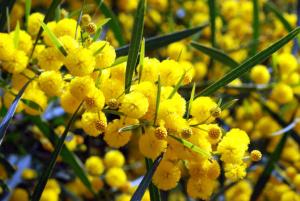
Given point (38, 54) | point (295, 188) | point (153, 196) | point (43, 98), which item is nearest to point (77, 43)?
point (38, 54)

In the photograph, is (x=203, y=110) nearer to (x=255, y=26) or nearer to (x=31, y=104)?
(x=31, y=104)

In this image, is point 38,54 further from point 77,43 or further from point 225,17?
point 225,17

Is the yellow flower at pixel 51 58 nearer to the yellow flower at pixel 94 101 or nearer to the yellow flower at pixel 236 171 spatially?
the yellow flower at pixel 94 101

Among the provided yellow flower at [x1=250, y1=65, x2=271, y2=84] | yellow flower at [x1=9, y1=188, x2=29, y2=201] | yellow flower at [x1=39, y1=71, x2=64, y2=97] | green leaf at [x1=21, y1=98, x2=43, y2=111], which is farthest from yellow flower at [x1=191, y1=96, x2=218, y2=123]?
yellow flower at [x1=9, y1=188, x2=29, y2=201]

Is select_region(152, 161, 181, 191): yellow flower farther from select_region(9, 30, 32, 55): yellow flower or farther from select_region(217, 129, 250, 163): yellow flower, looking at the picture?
select_region(9, 30, 32, 55): yellow flower

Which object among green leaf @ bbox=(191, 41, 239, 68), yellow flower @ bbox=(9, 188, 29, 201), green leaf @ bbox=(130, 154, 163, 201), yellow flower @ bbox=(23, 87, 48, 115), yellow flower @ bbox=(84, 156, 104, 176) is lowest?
green leaf @ bbox=(130, 154, 163, 201)

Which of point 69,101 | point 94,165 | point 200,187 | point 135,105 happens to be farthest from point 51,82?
point 94,165

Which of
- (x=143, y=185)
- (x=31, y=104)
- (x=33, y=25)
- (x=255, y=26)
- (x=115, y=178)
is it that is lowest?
(x=143, y=185)
